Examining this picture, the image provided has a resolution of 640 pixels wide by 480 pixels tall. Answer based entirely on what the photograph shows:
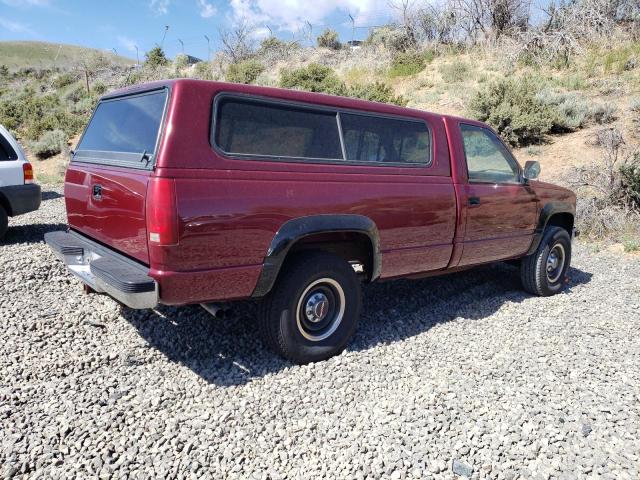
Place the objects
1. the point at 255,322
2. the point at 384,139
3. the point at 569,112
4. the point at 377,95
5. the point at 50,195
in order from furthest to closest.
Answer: the point at 377,95 < the point at 569,112 < the point at 50,195 < the point at 255,322 < the point at 384,139

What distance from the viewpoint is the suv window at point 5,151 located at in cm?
675

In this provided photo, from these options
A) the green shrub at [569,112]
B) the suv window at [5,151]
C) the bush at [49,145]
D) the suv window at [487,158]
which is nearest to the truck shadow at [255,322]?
the suv window at [487,158]

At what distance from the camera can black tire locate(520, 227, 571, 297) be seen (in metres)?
5.53

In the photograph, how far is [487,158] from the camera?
4.95 m

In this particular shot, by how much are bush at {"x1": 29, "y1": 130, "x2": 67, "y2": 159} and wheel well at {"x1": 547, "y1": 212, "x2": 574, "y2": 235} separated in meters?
16.8

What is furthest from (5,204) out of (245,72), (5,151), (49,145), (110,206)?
(245,72)

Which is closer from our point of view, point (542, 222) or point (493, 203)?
point (493, 203)

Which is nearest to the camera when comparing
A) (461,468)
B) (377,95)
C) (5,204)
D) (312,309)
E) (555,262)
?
(461,468)

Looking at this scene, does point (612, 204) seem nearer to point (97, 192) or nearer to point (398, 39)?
point (97, 192)

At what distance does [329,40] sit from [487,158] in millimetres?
24903

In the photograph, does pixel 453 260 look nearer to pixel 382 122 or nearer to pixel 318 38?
pixel 382 122

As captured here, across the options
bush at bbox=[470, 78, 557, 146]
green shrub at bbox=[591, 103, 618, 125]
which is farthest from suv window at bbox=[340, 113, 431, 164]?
green shrub at bbox=[591, 103, 618, 125]

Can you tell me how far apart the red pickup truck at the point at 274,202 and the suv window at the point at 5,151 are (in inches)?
131

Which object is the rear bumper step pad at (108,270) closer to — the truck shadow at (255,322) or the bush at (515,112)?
the truck shadow at (255,322)
